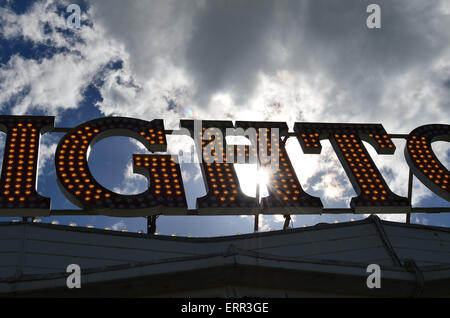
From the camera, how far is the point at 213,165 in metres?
17.6

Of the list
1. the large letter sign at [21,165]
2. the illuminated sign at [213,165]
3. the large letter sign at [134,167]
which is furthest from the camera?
the illuminated sign at [213,165]

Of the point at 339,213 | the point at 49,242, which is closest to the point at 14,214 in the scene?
the point at 49,242

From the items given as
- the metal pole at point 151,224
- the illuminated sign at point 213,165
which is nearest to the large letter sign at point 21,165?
the illuminated sign at point 213,165

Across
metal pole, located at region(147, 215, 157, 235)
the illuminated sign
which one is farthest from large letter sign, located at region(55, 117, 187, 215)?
metal pole, located at region(147, 215, 157, 235)

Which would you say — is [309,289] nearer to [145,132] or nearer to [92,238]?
[92,238]

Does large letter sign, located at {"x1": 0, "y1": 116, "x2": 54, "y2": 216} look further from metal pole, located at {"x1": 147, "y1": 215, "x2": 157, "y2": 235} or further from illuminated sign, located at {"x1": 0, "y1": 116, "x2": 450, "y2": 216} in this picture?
metal pole, located at {"x1": 147, "y1": 215, "x2": 157, "y2": 235}

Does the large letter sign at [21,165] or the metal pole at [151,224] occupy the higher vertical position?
the large letter sign at [21,165]

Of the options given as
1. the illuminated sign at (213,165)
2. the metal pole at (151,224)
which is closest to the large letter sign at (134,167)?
the illuminated sign at (213,165)

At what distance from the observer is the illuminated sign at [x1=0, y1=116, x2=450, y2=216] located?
15461 mm

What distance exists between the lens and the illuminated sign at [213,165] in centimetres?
1546

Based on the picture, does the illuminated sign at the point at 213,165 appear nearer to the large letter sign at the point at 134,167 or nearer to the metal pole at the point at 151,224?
the large letter sign at the point at 134,167

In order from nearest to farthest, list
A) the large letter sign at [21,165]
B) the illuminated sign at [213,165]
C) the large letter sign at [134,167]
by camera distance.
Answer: the large letter sign at [21,165], the large letter sign at [134,167], the illuminated sign at [213,165]

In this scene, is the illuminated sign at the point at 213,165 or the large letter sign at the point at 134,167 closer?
the large letter sign at the point at 134,167

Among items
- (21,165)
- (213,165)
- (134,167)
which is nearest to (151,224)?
(134,167)
